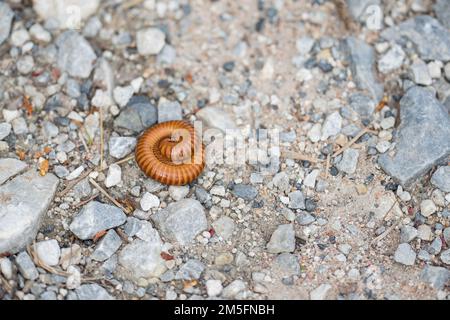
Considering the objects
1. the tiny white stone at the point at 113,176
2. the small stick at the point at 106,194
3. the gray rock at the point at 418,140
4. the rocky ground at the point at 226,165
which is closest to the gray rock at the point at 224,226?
the rocky ground at the point at 226,165

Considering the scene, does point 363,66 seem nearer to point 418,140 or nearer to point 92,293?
point 418,140

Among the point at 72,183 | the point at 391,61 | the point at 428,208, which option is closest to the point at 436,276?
the point at 428,208

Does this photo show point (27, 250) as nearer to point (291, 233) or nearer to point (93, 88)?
point (93, 88)

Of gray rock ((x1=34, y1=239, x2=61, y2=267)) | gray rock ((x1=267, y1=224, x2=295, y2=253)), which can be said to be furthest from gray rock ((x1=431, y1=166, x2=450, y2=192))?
gray rock ((x1=34, y1=239, x2=61, y2=267))

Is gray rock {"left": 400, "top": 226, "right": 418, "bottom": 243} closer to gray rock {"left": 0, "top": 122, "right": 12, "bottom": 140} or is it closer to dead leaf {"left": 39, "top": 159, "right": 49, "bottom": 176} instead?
dead leaf {"left": 39, "top": 159, "right": 49, "bottom": 176}

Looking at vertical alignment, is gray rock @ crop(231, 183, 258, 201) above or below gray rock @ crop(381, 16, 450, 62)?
below

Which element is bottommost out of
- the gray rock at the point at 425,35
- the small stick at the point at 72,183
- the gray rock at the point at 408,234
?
the gray rock at the point at 408,234

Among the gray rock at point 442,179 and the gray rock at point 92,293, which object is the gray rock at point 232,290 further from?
the gray rock at point 442,179
